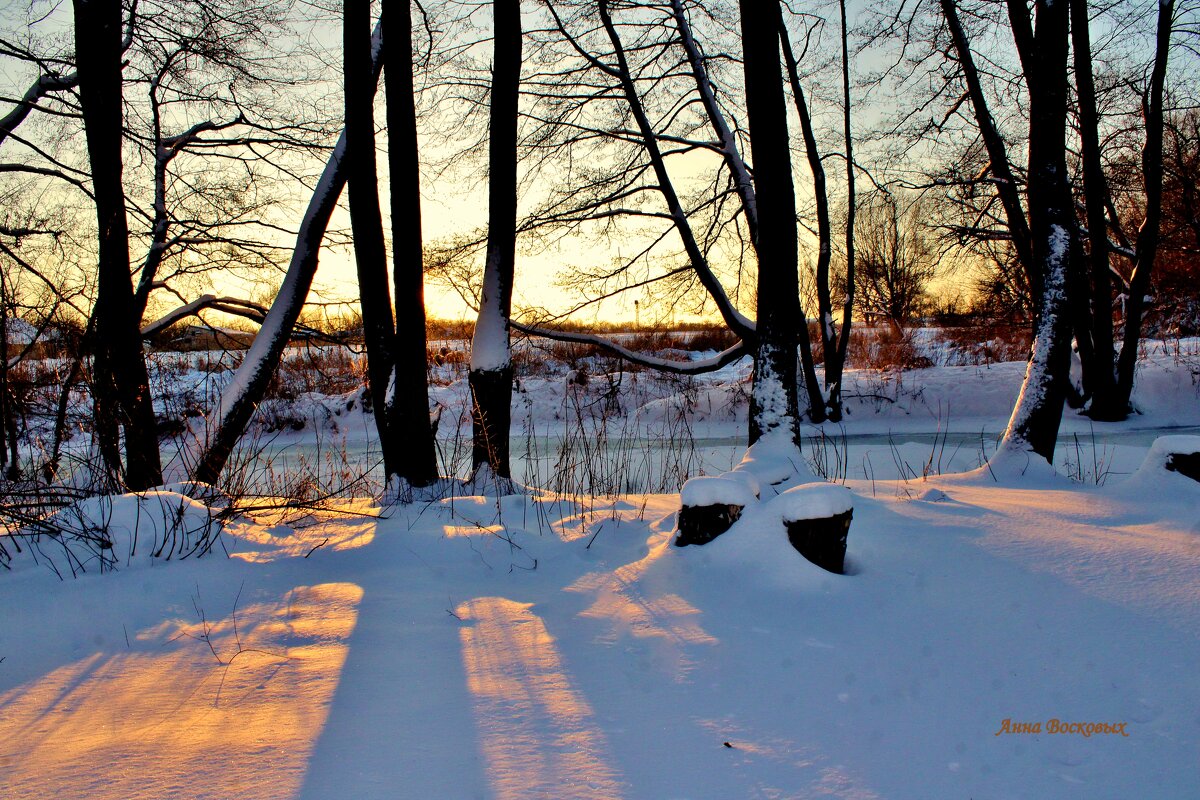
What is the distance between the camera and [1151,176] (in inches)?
380

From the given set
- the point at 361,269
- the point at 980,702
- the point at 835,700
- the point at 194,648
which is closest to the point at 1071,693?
the point at 980,702

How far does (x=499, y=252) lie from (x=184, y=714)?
4592mm

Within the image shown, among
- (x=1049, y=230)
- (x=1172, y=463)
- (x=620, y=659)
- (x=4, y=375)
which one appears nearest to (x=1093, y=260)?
(x=1049, y=230)

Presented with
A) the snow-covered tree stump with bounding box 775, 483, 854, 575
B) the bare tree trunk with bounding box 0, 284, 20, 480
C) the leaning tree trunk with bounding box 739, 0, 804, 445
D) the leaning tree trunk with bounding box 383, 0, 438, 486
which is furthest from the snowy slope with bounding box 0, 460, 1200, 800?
the bare tree trunk with bounding box 0, 284, 20, 480

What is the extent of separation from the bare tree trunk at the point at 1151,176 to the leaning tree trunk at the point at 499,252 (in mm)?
8603

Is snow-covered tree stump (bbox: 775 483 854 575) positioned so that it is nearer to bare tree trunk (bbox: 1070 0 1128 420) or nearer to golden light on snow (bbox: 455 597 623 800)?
golden light on snow (bbox: 455 597 623 800)

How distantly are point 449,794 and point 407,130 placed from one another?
15.9 ft

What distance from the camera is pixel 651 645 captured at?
102 inches

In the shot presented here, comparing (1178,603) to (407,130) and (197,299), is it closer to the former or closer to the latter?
(407,130)

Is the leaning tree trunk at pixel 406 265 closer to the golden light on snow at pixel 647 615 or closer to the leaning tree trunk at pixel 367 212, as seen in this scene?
the leaning tree trunk at pixel 367 212

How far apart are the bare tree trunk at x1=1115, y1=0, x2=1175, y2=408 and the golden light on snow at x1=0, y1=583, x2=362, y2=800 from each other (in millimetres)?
11644

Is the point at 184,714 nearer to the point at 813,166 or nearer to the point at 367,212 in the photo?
the point at 367,212

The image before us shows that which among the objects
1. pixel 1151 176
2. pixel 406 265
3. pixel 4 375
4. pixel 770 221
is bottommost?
pixel 4 375

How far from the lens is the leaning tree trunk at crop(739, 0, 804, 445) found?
5.43 meters
